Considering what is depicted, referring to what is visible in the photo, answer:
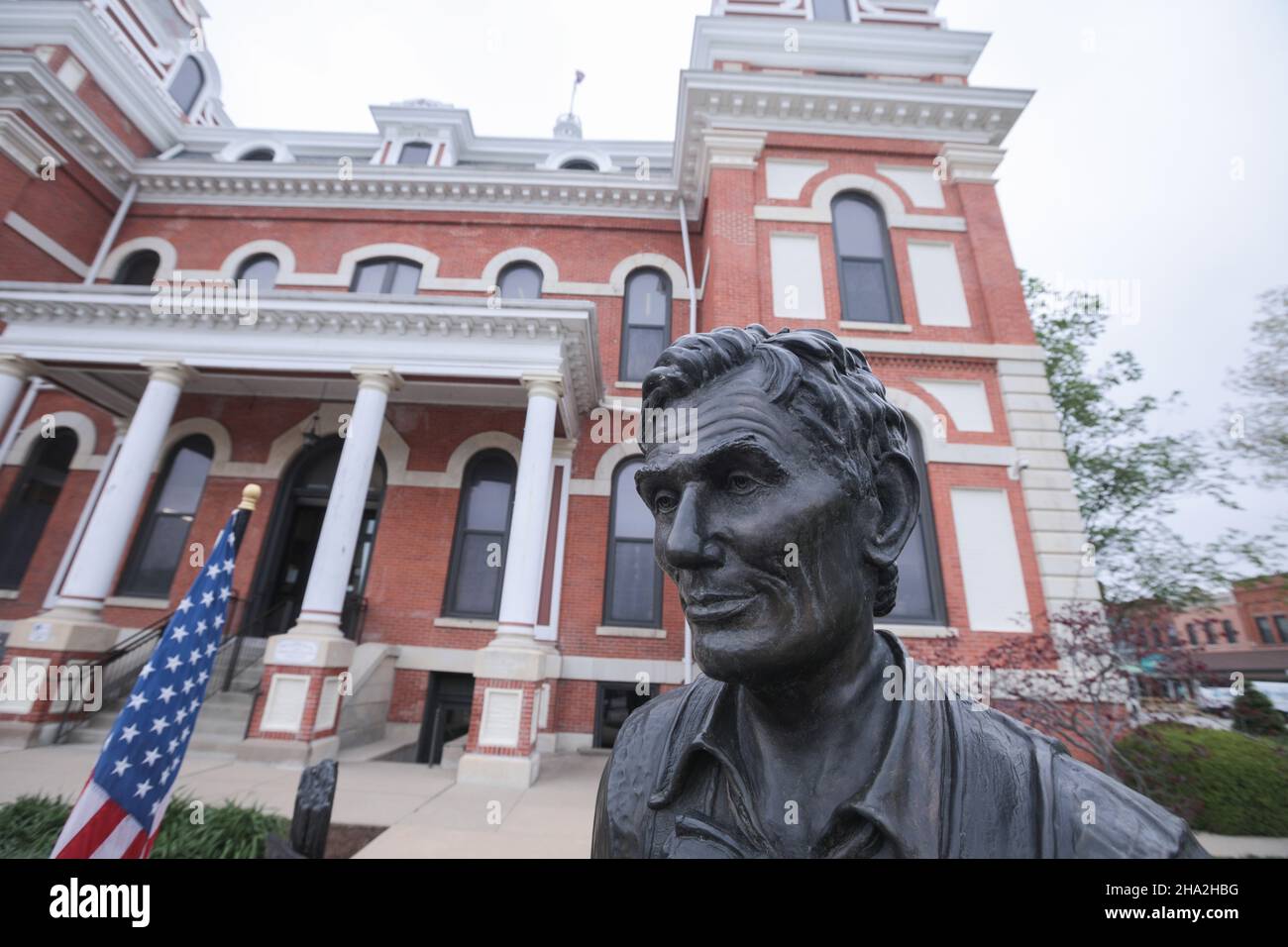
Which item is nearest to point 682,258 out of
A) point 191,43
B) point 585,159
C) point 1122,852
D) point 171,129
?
point 585,159

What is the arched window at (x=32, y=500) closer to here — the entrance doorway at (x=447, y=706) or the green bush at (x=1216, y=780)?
the entrance doorway at (x=447, y=706)

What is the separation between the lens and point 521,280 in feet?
42.3

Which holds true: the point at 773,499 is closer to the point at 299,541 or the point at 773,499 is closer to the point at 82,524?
the point at 299,541

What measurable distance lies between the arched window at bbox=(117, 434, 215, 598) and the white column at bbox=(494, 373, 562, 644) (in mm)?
7727

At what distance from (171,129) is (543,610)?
54.2ft

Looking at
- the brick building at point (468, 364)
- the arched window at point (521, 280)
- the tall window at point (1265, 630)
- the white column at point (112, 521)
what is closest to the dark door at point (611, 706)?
the brick building at point (468, 364)

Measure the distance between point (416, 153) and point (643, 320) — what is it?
A: 830 cm

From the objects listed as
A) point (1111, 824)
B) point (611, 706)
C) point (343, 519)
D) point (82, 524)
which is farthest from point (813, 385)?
point (82, 524)

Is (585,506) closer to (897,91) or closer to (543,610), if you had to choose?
(543,610)

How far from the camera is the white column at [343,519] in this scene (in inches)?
310

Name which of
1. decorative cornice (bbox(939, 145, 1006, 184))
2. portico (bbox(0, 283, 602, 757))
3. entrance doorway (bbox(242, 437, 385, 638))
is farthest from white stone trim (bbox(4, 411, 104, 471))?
decorative cornice (bbox(939, 145, 1006, 184))

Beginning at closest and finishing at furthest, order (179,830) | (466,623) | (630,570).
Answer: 1. (179,830)
2. (466,623)
3. (630,570)

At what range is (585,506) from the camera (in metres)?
10.9

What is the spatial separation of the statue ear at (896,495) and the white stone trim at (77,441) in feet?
52.2
